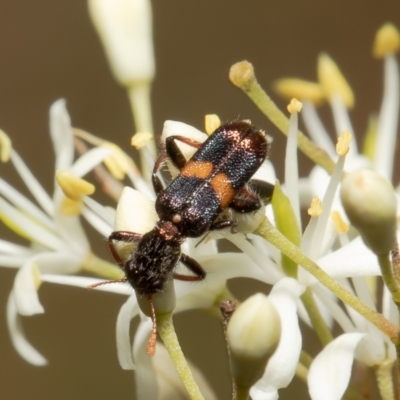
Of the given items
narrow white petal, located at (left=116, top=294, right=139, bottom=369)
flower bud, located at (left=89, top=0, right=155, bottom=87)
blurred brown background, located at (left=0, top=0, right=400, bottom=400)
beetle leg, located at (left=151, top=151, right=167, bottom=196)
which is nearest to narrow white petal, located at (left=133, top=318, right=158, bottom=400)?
narrow white petal, located at (left=116, top=294, right=139, bottom=369)

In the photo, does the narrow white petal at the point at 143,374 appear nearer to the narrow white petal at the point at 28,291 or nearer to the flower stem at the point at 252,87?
the narrow white petal at the point at 28,291

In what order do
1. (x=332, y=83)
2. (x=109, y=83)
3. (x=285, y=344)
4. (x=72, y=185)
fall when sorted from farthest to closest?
(x=109, y=83) < (x=332, y=83) < (x=72, y=185) < (x=285, y=344)

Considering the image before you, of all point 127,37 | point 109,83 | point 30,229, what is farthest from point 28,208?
point 109,83

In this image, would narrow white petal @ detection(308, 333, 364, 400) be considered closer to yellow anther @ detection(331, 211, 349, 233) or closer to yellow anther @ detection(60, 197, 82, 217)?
yellow anther @ detection(331, 211, 349, 233)

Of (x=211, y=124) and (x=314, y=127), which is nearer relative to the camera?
(x=211, y=124)

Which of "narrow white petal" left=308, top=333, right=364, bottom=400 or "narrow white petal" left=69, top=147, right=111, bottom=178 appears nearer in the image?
"narrow white petal" left=308, top=333, right=364, bottom=400

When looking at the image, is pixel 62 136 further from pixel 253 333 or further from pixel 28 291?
pixel 253 333
